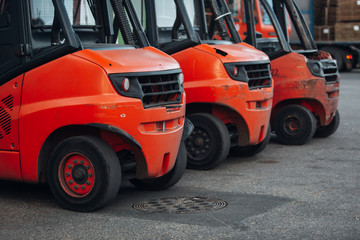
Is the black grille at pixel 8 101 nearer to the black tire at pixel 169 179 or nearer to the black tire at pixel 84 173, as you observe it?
the black tire at pixel 84 173

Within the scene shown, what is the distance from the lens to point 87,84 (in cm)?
633

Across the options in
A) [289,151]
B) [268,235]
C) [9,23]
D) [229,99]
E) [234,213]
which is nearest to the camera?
[268,235]

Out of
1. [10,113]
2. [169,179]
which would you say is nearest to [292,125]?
[169,179]

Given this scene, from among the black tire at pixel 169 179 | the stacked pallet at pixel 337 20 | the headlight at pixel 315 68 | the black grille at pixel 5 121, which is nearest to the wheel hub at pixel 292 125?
the headlight at pixel 315 68

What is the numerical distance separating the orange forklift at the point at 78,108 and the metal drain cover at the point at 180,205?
0.27 metres

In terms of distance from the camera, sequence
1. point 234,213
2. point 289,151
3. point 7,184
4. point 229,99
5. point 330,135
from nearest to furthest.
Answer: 1. point 234,213
2. point 7,184
3. point 229,99
4. point 289,151
5. point 330,135

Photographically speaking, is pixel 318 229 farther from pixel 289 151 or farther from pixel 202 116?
pixel 289 151

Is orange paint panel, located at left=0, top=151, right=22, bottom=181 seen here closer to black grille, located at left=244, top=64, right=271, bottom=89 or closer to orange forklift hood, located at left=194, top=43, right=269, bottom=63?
orange forklift hood, located at left=194, top=43, right=269, bottom=63

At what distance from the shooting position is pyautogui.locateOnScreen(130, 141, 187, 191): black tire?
7.22m

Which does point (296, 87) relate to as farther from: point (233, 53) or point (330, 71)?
point (233, 53)

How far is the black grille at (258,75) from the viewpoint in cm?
898

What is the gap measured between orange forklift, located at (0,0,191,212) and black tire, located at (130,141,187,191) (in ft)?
1.05

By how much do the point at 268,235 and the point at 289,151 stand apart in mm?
4835

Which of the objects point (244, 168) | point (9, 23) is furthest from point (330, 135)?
point (9, 23)
